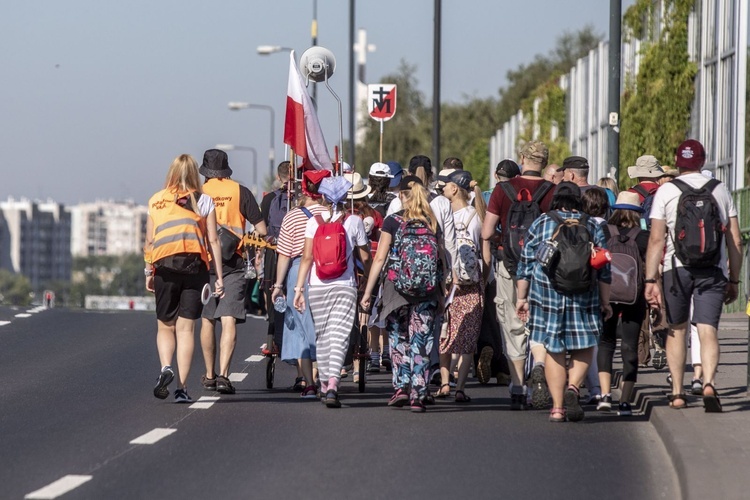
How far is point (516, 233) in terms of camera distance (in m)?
11.8

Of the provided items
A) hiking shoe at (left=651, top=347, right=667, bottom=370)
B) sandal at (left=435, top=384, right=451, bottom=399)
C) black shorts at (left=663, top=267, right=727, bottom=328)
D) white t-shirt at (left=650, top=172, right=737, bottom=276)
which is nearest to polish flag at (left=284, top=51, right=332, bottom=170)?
sandal at (left=435, top=384, right=451, bottom=399)

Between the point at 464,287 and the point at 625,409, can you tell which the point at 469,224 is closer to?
the point at 464,287

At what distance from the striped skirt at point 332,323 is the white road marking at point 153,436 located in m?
1.86

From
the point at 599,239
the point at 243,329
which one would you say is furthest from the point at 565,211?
the point at 243,329

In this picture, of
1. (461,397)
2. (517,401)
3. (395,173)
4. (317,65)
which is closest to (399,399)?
(461,397)

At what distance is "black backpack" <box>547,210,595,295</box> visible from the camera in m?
10.6

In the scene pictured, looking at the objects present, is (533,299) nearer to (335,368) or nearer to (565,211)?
(565,211)

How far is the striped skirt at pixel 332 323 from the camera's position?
11.9 metres

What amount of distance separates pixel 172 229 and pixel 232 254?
3.91 ft

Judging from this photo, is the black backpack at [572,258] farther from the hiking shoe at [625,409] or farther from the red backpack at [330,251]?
the red backpack at [330,251]

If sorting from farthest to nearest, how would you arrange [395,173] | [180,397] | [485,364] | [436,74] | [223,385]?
1. [436,74]
2. [395,173]
3. [485,364]
4. [223,385]
5. [180,397]

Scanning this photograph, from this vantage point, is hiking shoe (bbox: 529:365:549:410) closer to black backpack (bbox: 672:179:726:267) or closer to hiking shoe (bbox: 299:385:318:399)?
black backpack (bbox: 672:179:726:267)

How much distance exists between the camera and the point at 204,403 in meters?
12.2

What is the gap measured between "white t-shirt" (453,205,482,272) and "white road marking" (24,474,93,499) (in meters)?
5.00
